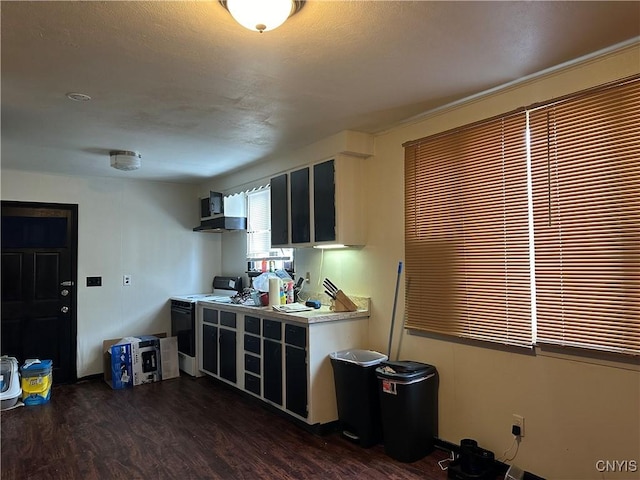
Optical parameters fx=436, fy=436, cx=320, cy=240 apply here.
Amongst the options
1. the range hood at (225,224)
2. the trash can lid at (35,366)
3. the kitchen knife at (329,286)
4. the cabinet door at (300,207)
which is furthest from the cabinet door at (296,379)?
the trash can lid at (35,366)

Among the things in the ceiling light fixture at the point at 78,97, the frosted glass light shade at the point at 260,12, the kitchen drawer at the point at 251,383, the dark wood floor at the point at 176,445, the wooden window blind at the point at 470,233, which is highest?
the ceiling light fixture at the point at 78,97

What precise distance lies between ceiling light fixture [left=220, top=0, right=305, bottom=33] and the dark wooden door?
13.7 feet

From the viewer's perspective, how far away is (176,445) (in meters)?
3.22

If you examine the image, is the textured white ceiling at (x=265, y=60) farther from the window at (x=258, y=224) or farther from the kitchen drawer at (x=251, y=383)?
the kitchen drawer at (x=251, y=383)

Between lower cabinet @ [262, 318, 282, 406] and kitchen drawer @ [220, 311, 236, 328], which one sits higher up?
kitchen drawer @ [220, 311, 236, 328]

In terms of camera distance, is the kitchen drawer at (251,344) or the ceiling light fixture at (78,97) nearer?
the ceiling light fixture at (78,97)

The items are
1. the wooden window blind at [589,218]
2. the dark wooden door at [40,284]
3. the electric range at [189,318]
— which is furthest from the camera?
the electric range at [189,318]

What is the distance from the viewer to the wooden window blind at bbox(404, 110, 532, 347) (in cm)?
267

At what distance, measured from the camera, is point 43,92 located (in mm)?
2682

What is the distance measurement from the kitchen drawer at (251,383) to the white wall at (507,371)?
1.17 metres

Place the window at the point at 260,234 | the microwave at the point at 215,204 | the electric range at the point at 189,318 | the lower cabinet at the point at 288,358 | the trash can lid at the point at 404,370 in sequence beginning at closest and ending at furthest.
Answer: the trash can lid at the point at 404,370, the lower cabinet at the point at 288,358, the window at the point at 260,234, the electric range at the point at 189,318, the microwave at the point at 215,204

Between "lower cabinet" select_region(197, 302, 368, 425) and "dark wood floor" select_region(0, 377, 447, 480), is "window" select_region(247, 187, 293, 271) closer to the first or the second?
"lower cabinet" select_region(197, 302, 368, 425)

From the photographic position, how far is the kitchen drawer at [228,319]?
4.38 metres

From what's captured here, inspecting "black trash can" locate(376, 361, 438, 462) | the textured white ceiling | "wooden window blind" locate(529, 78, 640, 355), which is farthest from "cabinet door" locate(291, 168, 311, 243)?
"wooden window blind" locate(529, 78, 640, 355)
